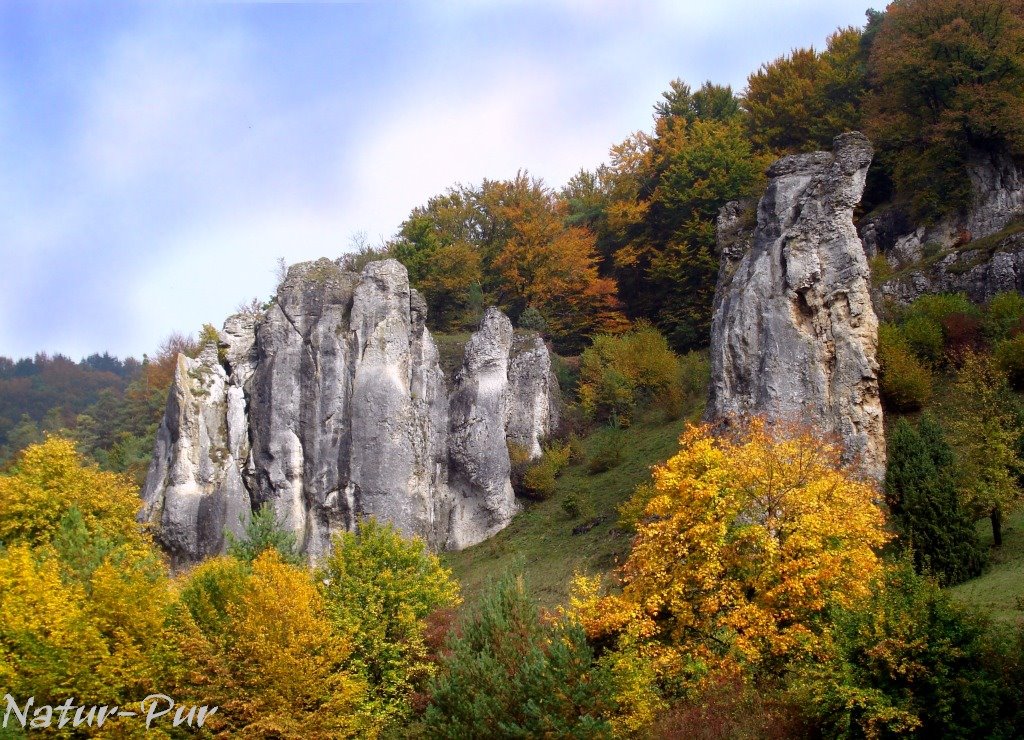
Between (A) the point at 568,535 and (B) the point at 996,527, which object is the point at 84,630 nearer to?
(A) the point at 568,535

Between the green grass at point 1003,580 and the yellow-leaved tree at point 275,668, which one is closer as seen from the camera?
the green grass at point 1003,580

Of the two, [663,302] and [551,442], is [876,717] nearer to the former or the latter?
[551,442]

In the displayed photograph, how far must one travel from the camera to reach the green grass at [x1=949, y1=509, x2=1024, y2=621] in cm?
1708

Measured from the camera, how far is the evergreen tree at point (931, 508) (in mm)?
19953

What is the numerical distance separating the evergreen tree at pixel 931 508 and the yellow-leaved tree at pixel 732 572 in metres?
2.53

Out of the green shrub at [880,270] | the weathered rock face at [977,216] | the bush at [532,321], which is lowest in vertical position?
the green shrub at [880,270]

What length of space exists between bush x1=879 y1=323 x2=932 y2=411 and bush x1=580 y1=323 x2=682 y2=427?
8.38 meters

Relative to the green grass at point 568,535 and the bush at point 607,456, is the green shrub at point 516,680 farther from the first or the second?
the bush at point 607,456

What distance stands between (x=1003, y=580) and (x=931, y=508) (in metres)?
2.20

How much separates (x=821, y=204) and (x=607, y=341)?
13.9m

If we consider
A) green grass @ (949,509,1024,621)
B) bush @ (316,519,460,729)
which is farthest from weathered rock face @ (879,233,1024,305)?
bush @ (316,519,460,729)

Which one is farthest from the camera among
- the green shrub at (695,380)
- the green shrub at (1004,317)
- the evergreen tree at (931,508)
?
the green shrub at (695,380)

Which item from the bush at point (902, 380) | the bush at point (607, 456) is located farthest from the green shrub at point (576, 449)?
the bush at point (902, 380)

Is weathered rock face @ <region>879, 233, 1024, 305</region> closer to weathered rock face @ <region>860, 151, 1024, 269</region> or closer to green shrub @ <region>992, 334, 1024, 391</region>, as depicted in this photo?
weathered rock face @ <region>860, 151, 1024, 269</region>
